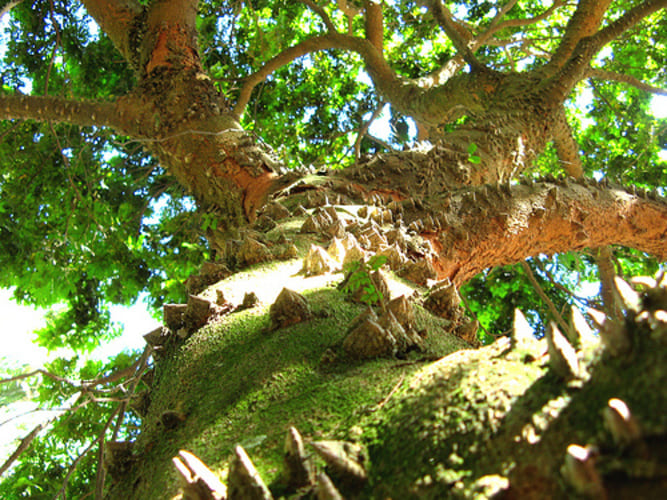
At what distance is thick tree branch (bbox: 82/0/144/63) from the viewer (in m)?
3.80

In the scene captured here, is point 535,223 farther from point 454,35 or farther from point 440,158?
point 454,35

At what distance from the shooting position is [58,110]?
3605mm

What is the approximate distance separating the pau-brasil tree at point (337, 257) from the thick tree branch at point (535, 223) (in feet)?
0.05

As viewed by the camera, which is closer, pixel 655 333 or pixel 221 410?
pixel 655 333

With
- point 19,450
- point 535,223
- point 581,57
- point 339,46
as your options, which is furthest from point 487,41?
point 19,450

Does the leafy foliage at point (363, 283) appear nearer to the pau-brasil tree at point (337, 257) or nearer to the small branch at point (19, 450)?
the pau-brasil tree at point (337, 257)

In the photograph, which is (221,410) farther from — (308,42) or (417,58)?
(417,58)

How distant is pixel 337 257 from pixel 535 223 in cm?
140

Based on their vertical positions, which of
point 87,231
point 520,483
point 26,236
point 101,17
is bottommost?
point 520,483

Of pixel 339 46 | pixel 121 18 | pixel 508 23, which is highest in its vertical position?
pixel 121 18

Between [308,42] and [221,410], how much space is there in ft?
15.1

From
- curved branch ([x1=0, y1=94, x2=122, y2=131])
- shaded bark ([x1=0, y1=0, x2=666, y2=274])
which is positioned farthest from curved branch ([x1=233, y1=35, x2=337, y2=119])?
curved branch ([x1=0, y1=94, x2=122, y2=131])

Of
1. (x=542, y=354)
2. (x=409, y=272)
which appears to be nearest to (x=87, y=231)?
(x=409, y=272)

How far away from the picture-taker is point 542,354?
90 centimetres
